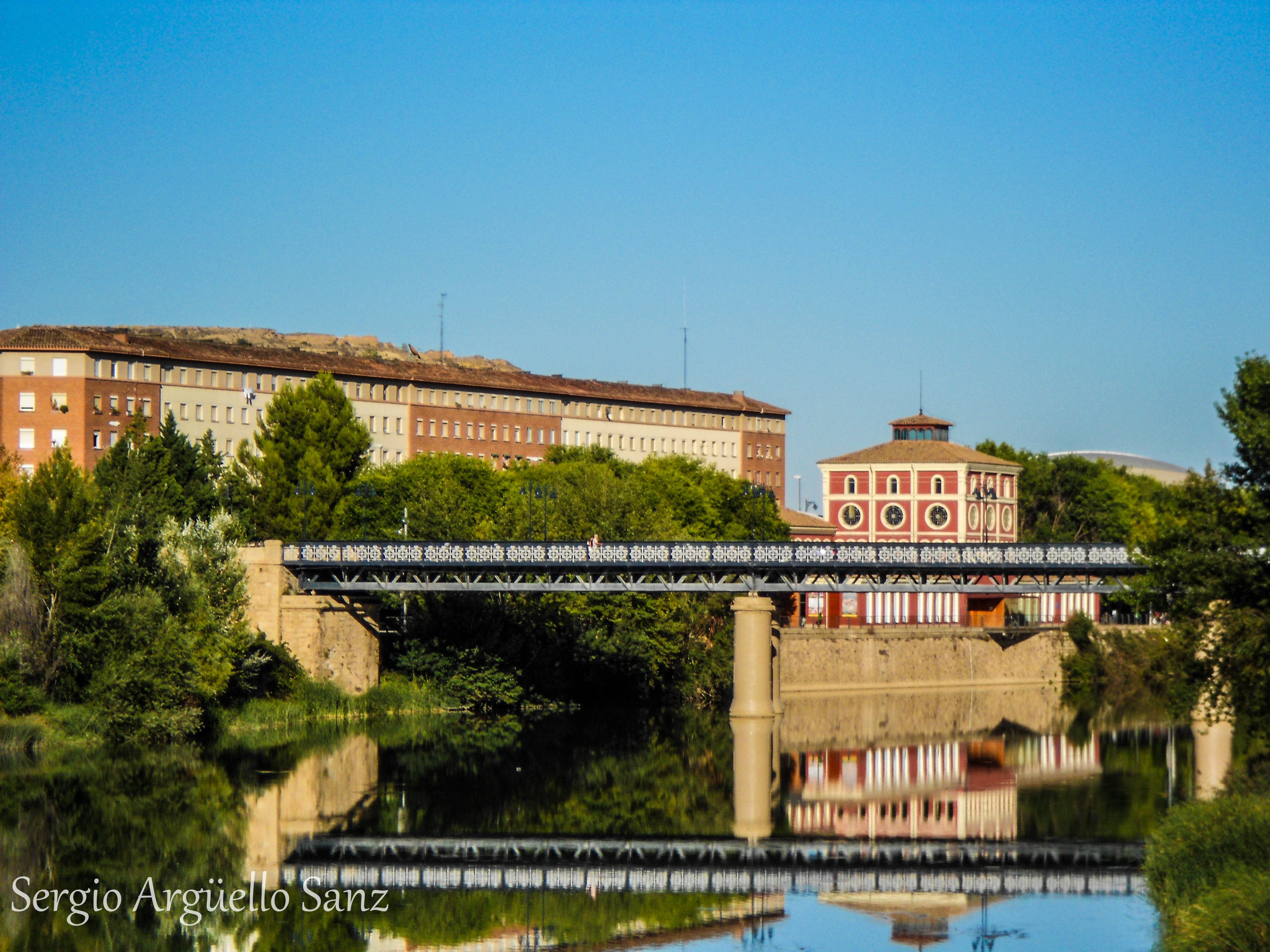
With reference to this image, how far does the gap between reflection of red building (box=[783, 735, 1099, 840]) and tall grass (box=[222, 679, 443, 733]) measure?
17136 mm

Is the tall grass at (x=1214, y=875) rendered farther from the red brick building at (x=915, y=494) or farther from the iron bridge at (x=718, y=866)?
the red brick building at (x=915, y=494)

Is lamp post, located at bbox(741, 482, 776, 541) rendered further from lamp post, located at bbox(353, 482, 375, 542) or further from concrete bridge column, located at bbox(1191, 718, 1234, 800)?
concrete bridge column, located at bbox(1191, 718, 1234, 800)

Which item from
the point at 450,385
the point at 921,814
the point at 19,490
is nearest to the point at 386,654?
the point at 19,490

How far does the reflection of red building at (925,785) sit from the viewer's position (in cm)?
4762

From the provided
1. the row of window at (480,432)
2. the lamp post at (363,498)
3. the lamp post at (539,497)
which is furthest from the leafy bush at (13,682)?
the row of window at (480,432)

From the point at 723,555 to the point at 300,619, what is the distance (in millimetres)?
15171

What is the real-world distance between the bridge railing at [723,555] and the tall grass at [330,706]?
528 cm

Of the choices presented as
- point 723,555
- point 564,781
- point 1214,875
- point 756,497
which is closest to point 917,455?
point 756,497

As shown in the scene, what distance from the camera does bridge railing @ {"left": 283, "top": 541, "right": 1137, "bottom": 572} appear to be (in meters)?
69.4

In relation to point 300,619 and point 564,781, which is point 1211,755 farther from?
point 300,619

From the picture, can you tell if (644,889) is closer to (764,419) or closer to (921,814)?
(921,814)

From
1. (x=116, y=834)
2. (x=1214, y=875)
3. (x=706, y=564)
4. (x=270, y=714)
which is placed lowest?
(x=116, y=834)

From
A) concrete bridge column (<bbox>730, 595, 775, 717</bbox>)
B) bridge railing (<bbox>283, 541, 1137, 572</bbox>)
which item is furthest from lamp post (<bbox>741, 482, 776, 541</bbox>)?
bridge railing (<bbox>283, 541, 1137, 572</bbox>)

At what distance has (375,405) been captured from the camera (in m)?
140
